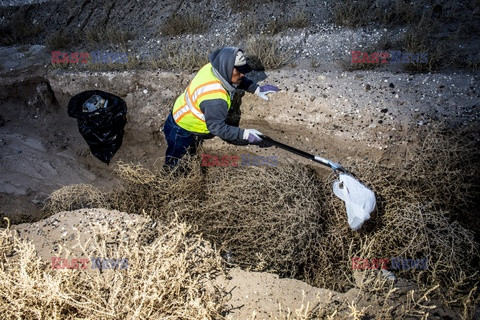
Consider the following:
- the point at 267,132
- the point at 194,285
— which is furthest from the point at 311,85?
the point at 194,285

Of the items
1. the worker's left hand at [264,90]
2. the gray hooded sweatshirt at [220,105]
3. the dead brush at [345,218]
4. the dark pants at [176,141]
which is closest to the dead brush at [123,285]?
the dead brush at [345,218]

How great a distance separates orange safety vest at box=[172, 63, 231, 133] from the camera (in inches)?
134

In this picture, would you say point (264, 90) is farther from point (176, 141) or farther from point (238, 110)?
point (176, 141)

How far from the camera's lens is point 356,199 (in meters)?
3.04

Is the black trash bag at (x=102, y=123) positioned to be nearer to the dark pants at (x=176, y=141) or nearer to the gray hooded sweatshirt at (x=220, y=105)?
the dark pants at (x=176, y=141)

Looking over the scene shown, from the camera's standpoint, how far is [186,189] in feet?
12.0

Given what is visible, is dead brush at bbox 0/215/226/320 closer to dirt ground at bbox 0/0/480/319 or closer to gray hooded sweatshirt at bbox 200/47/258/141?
dirt ground at bbox 0/0/480/319

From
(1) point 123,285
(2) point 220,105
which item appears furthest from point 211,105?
(1) point 123,285

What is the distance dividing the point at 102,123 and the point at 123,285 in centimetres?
265

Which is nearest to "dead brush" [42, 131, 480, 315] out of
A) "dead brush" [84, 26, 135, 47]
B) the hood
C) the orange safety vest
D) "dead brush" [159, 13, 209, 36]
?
the orange safety vest

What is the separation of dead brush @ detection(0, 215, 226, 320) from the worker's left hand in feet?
6.38

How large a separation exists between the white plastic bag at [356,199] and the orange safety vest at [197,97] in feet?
4.46

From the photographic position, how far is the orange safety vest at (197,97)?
11.2 ft

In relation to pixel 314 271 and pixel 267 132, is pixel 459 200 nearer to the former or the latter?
pixel 314 271
